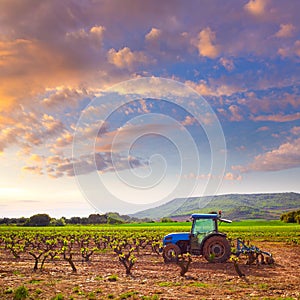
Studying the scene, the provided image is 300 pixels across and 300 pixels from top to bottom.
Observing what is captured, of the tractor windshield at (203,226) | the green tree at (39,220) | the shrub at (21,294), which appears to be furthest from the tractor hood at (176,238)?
the green tree at (39,220)

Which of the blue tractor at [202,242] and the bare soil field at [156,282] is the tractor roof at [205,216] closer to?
the blue tractor at [202,242]

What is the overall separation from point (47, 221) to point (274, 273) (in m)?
152

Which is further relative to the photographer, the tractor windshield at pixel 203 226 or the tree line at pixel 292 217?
the tree line at pixel 292 217

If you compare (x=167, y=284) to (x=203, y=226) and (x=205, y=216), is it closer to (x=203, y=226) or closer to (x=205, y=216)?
(x=203, y=226)

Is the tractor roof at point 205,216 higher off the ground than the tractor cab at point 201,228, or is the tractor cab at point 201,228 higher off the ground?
the tractor roof at point 205,216

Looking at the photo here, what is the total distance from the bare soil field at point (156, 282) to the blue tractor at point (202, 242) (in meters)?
0.80

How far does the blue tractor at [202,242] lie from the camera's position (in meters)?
21.9

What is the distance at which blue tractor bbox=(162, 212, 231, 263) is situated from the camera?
21.9 m

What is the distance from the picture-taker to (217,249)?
2197cm

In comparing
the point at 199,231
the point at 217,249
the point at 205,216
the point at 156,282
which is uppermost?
the point at 205,216

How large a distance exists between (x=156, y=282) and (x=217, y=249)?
294 inches

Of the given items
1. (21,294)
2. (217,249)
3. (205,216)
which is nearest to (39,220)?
(205,216)

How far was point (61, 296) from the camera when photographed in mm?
12758

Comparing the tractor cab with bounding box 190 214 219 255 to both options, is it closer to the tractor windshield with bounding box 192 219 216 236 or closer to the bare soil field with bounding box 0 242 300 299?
the tractor windshield with bounding box 192 219 216 236
